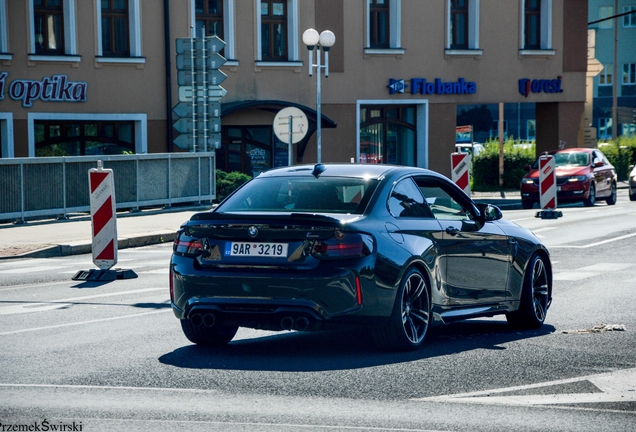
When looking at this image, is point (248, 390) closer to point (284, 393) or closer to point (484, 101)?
point (284, 393)

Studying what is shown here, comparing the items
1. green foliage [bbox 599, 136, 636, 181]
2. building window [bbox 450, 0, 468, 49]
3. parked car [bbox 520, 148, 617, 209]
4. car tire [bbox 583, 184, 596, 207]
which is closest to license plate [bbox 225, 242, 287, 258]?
parked car [bbox 520, 148, 617, 209]

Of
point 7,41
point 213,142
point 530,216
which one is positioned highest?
point 7,41

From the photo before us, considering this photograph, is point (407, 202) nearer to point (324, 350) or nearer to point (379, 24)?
point (324, 350)

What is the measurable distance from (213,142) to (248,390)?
2103 centimetres

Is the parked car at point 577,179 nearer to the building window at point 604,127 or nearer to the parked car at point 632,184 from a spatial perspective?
the parked car at point 632,184

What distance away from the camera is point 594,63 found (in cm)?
4669

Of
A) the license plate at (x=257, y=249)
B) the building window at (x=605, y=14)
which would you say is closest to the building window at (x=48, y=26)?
the license plate at (x=257, y=249)

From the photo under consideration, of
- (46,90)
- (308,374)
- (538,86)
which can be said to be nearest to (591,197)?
(538,86)

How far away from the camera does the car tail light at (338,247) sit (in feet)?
25.8

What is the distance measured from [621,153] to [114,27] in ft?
87.4

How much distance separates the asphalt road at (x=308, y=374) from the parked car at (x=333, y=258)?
0.28 m

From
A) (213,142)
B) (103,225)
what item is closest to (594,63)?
(213,142)

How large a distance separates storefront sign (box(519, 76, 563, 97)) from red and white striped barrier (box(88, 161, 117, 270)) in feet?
89.0

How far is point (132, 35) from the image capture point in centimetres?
3216
